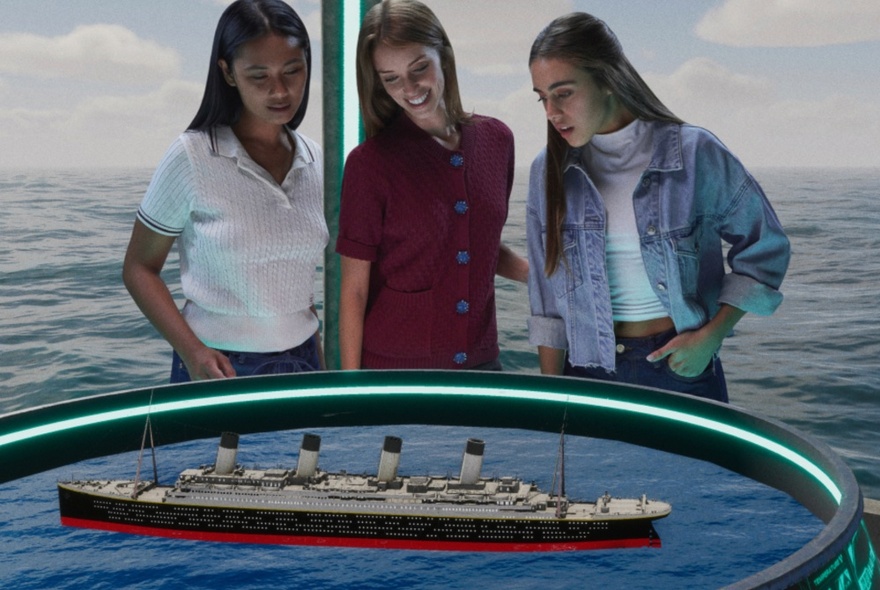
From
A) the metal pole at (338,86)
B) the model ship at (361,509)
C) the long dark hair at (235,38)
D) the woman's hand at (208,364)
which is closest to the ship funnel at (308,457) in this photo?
the model ship at (361,509)

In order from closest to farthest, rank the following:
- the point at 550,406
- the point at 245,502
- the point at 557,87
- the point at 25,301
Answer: the point at 245,502
the point at 550,406
the point at 557,87
the point at 25,301

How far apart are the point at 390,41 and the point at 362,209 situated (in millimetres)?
368

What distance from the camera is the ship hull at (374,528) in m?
1.28

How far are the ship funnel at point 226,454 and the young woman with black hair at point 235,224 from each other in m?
0.85

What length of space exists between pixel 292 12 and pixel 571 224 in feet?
2.60

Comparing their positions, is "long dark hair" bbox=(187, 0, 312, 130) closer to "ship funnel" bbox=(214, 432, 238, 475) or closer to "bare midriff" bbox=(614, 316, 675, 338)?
"bare midriff" bbox=(614, 316, 675, 338)

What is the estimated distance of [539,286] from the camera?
7.75ft

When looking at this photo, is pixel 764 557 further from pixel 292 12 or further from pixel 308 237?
pixel 292 12

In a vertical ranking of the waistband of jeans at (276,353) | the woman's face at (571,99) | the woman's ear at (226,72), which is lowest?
the waistband of jeans at (276,353)

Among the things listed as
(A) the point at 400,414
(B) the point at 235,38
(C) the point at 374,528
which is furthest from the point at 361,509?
(B) the point at 235,38

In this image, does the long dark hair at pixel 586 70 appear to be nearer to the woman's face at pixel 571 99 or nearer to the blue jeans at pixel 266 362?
the woman's face at pixel 571 99

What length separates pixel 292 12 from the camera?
243 centimetres

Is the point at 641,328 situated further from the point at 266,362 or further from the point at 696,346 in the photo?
the point at 266,362

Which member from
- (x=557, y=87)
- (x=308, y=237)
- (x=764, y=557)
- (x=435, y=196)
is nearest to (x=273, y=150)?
(x=308, y=237)
